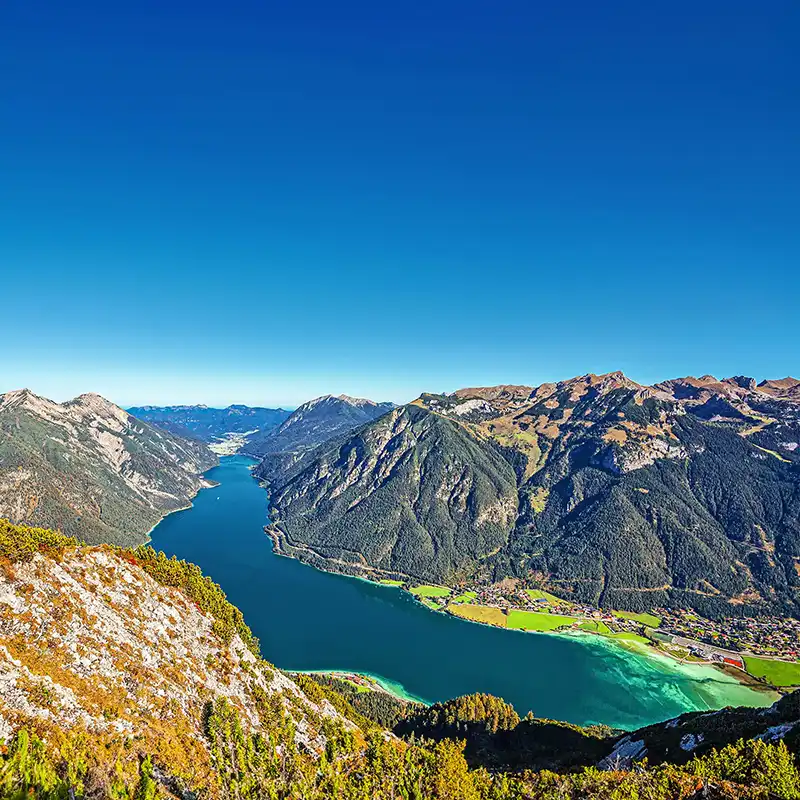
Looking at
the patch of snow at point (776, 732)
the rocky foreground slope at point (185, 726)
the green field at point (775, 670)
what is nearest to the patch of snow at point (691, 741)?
the rocky foreground slope at point (185, 726)

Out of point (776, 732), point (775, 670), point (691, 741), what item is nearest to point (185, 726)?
Answer: point (691, 741)

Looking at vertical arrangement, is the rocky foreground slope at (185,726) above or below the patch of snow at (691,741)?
above

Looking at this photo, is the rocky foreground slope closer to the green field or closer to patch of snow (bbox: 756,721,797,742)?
patch of snow (bbox: 756,721,797,742)

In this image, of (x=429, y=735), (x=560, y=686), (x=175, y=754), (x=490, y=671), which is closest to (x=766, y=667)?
(x=560, y=686)

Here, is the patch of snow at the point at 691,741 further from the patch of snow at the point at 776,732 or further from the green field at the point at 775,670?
the green field at the point at 775,670

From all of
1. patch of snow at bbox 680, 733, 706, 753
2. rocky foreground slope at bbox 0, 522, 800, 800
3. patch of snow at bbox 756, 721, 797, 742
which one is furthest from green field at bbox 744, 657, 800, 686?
patch of snow at bbox 756, 721, 797, 742

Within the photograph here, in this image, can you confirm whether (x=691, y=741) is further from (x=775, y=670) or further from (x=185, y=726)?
(x=775, y=670)
